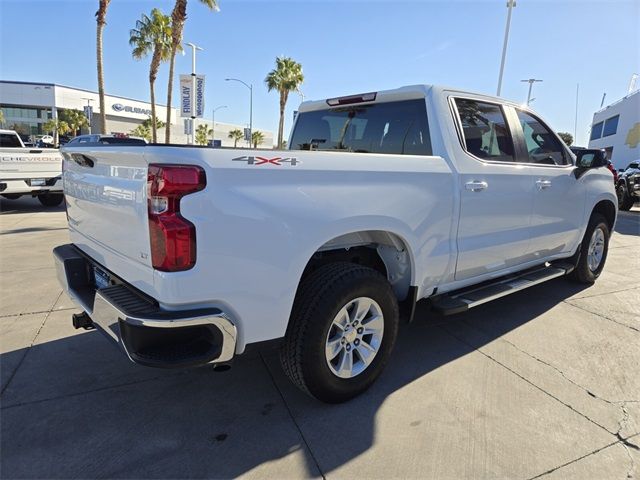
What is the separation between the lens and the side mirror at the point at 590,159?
177 inches

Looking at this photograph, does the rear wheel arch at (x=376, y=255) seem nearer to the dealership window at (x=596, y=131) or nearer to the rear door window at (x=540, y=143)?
the rear door window at (x=540, y=143)

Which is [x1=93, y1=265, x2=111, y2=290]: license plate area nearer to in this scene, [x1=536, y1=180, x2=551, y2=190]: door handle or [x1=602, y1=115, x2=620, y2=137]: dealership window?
[x1=536, y1=180, x2=551, y2=190]: door handle

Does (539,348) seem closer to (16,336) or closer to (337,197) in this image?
(337,197)

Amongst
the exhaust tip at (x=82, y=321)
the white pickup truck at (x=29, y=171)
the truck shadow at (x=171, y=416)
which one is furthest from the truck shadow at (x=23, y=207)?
the exhaust tip at (x=82, y=321)

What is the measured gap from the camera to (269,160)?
2.18 meters

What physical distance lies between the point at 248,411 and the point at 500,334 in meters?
2.43

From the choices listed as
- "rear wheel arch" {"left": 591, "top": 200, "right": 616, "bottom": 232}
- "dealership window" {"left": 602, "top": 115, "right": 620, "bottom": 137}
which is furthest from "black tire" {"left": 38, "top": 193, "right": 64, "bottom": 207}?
"dealership window" {"left": 602, "top": 115, "right": 620, "bottom": 137}

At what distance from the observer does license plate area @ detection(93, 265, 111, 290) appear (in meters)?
2.64

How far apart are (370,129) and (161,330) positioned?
2443 millimetres

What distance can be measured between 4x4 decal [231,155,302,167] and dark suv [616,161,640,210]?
1543 cm

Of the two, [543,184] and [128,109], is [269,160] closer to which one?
[543,184]

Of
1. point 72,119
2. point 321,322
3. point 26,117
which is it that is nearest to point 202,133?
point 72,119

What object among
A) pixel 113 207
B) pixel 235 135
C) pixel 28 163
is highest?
pixel 235 135

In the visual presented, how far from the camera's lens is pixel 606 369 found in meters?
3.38
